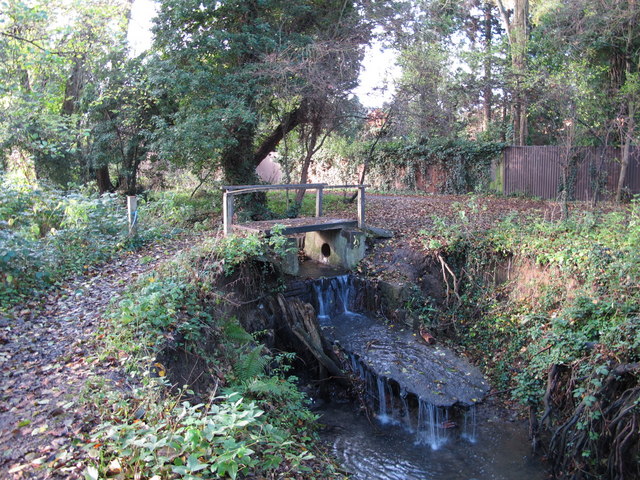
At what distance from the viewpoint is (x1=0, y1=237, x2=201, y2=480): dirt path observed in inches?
146

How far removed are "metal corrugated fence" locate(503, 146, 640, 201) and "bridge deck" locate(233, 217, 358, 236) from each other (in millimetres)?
7813

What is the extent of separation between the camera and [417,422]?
7984 millimetres

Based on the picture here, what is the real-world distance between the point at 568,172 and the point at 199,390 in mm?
16464

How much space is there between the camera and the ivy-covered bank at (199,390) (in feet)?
12.2

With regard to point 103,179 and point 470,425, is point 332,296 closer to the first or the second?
point 470,425

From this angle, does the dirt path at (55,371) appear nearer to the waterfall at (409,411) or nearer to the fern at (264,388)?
the fern at (264,388)

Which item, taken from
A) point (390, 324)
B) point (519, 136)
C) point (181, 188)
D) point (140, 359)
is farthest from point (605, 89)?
point (140, 359)

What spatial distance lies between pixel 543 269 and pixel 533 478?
4289mm

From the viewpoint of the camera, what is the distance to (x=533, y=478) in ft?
22.3

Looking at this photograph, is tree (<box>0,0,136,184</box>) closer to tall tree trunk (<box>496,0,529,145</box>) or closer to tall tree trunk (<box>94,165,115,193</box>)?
tall tree trunk (<box>94,165,115,193</box>)

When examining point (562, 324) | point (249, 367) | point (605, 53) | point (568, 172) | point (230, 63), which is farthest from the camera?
point (568, 172)

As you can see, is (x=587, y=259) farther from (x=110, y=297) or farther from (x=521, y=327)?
(x=110, y=297)

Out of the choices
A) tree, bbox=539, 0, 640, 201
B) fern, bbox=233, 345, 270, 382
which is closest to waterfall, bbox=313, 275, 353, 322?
fern, bbox=233, 345, 270, 382

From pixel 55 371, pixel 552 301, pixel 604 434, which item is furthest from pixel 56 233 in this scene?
pixel 604 434
